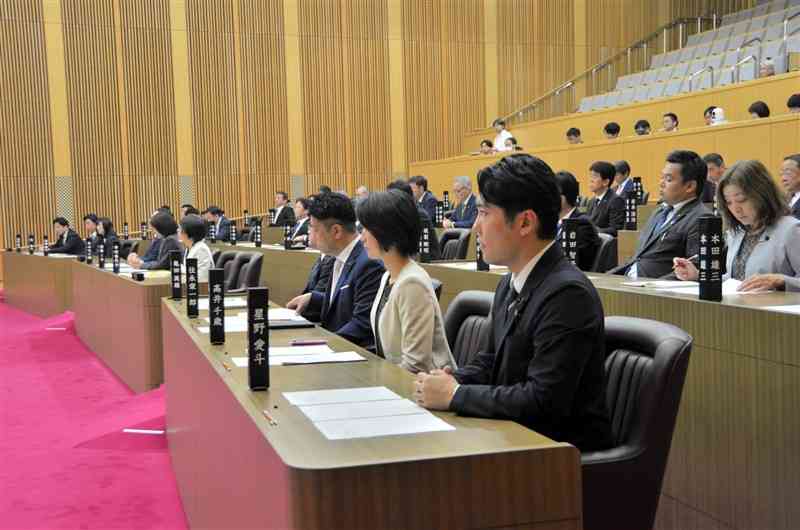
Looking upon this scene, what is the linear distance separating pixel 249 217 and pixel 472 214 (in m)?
5.68

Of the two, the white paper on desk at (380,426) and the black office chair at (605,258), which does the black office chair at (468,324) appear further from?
the black office chair at (605,258)

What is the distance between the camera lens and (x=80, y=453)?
169 inches

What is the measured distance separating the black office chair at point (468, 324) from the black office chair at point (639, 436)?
24.7 inches

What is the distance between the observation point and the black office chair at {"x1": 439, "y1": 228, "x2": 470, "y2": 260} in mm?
6895

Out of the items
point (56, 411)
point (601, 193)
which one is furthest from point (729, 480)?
point (601, 193)

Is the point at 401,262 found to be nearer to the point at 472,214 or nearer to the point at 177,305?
the point at 177,305

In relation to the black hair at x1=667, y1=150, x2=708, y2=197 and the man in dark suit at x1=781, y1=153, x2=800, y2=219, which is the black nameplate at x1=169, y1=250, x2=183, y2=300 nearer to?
the black hair at x1=667, y1=150, x2=708, y2=197

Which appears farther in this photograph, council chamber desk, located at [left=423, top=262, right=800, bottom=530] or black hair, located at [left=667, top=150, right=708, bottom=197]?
black hair, located at [left=667, top=150, right=708, bottom=197]

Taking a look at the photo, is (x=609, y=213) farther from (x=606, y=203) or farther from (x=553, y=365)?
(x=553, y=365)

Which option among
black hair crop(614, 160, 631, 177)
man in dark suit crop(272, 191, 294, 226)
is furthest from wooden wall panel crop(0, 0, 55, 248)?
black hair crop(614, 160, 631, 177)

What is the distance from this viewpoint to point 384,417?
172cm

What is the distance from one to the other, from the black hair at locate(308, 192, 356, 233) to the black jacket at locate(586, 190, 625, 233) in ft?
11.8

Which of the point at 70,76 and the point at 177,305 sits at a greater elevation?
the point at 70,76

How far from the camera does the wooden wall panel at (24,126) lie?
43.8 feet
